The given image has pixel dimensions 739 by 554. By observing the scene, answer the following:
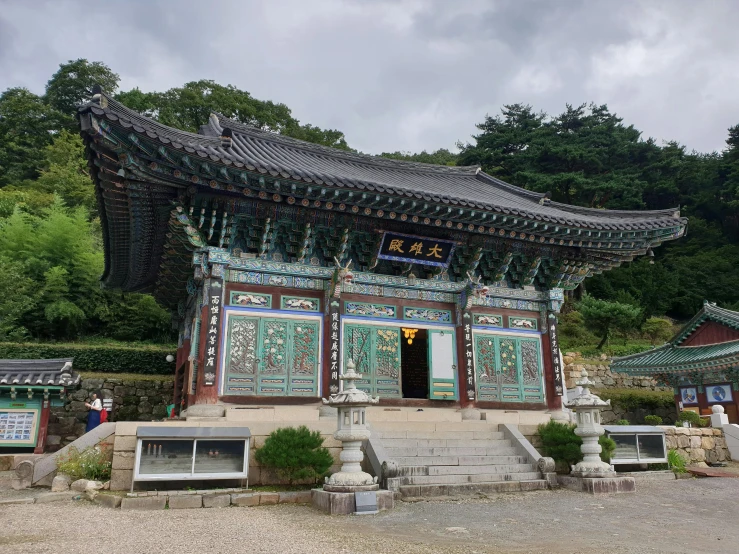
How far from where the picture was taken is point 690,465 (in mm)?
13305

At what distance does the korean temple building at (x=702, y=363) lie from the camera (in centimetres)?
1994

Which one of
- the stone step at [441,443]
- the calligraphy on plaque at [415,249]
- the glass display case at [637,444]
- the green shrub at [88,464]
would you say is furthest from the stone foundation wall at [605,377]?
the green shrub at [88,464]

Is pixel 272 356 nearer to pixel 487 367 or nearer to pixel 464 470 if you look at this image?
pixel 464 470

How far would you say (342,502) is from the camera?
7.50 meters

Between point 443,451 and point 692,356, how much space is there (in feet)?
54.2

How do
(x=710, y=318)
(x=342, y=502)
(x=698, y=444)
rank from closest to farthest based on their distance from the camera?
(x=342, y=502) → (x=698, y=444) → (x=710, y=318)

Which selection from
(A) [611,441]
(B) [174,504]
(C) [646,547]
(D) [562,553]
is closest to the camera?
(D) [562,553]

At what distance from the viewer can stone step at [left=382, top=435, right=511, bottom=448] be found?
34.0 feet

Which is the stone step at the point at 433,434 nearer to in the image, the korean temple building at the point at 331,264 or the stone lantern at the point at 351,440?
the korean temple building at the point at 331,264

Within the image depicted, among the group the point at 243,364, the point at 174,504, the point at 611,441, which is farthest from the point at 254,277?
the point at 611,441

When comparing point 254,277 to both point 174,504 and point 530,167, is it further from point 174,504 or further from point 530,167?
point 530,167

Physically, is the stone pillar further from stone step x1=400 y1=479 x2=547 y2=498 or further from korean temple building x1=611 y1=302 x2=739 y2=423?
stone step x1=400 y1=479 x2=547 y2=498

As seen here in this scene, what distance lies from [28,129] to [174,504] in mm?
42880

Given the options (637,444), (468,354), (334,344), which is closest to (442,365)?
(468,354)
